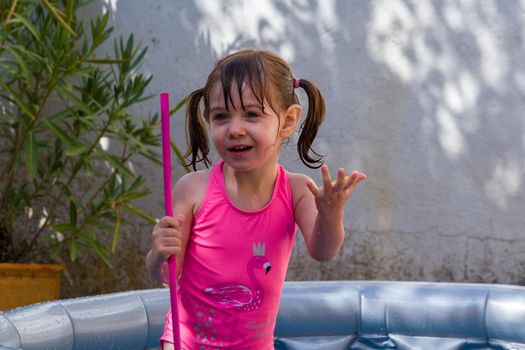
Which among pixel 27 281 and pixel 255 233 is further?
pixel 27 281

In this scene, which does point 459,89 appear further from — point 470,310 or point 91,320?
point 91,320

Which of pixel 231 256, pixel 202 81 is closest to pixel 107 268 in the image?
pixel 202 81

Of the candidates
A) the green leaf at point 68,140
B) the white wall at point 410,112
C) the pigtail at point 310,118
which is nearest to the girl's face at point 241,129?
the pigtail at point 310,118

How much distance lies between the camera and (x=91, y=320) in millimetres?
3213

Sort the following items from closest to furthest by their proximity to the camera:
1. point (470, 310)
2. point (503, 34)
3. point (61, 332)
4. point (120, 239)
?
point (61, 332) < point (470, 310) < point (503, 34) < point (120, 239)

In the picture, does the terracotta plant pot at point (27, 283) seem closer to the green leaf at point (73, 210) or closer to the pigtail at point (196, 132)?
the green leaf at point (73, 210)

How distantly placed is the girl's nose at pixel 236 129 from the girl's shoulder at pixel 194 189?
0.35 metres

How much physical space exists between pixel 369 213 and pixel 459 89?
0.77 meters

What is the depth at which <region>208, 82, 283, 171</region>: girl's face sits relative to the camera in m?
2.48

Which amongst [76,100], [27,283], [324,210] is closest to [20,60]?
[76,100]

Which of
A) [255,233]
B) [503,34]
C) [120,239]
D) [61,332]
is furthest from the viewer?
[120,239]

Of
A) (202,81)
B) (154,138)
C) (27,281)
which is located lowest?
(27,281)

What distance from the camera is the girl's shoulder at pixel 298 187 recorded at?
2.75 metres

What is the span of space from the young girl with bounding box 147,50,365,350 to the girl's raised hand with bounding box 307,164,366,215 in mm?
65
